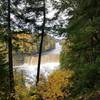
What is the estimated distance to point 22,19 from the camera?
20.4 m

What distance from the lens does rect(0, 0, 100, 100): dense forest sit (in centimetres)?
1346

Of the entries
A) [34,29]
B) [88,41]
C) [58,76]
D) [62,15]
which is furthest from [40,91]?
[88,41]

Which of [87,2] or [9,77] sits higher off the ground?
A: [87,2]

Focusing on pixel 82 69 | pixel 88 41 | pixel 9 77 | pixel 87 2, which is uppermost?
pixel 87 2

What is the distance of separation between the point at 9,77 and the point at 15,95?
129 centimetres

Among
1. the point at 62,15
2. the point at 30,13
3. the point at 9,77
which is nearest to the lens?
the point at 9,77

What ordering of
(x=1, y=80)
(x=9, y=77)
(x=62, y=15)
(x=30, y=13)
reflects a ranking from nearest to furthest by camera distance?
(x=1, y=80) → (x=9, y=77) → (x=30, y=13) → (x=62, y=15)

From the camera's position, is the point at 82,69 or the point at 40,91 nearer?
the point at 82,69

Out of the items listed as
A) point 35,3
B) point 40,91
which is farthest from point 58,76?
point 35,3

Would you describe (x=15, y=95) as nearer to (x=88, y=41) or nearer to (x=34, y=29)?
(x=34, y=29)

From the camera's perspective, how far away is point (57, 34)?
47.5ft

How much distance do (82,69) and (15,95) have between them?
792cm

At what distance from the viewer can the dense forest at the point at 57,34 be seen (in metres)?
13.5

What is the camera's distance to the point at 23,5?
20.4 metres
